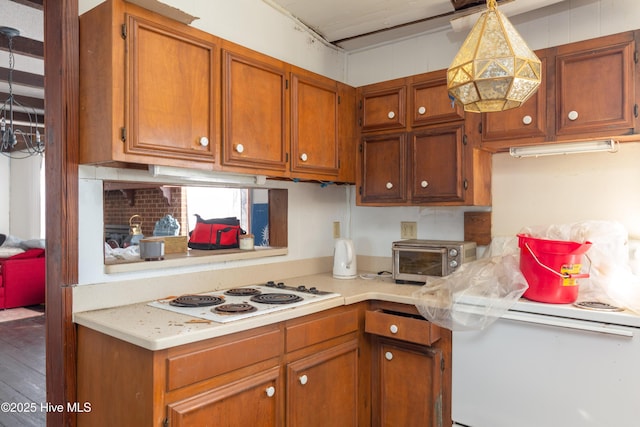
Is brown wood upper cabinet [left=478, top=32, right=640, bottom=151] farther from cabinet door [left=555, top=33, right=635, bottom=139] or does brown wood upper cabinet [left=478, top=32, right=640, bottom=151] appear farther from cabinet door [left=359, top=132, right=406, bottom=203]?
cabinet door [left=359, top=132, right=406, bottom=203]

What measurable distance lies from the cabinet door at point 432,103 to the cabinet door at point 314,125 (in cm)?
45

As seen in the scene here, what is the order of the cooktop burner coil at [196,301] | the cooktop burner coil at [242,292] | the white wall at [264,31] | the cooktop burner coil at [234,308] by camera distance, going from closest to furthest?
the cooktop burner coil at [234,308], the cooktop burner coil at [196,301], the cooktop burner coil at [242,292], the white wall at [264,31]

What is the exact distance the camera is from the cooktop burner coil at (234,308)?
5.47 ft

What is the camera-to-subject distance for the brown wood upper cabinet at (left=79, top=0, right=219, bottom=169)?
1.56 meters

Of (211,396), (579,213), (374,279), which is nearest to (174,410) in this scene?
(211,396)

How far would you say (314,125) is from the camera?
2371 mm

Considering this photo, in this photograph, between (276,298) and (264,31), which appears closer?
(276,298)

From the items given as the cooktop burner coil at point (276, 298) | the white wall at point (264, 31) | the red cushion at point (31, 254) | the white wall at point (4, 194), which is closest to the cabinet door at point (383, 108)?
the white wall at point (264, 31)

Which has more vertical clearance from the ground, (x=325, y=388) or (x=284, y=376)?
(x=284, y=376)

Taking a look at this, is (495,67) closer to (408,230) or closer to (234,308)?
(234,308)

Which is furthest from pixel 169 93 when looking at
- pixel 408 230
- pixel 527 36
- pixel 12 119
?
pixel 12 119

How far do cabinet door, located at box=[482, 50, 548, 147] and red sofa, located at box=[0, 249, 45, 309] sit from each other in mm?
5528

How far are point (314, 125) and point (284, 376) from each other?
131 centimetres

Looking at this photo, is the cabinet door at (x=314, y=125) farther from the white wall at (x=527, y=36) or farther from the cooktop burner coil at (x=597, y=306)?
the cooktop burner coil at (x=597, y=306)
